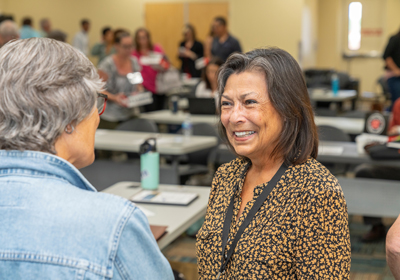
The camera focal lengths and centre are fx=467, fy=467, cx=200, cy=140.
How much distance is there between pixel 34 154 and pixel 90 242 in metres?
0.21

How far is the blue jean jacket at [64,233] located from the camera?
2.71 ft

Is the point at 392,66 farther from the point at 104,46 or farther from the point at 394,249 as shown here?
the point at 104,46

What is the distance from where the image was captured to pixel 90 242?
0.83 m

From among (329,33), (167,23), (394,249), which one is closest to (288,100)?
(394,249)

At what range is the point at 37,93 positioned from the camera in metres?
0.90

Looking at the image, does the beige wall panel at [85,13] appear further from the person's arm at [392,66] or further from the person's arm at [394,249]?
the person's arm at [394,249]

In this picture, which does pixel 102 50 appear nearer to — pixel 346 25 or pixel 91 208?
pixel 346 25

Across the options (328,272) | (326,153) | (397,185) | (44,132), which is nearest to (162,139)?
(326,153)

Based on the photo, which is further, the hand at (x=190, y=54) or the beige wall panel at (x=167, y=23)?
the beige wall panel at (x=167, y=23)

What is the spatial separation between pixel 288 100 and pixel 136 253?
2.67ft

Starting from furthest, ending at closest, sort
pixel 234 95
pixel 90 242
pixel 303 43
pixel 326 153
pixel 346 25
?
pixel 346 25 < pixel 303 43 < pixel 326 153 < pixel 234 95 < pixel 90 242

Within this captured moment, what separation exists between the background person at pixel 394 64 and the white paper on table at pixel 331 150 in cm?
333

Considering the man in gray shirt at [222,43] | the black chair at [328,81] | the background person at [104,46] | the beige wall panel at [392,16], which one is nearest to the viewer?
the man in gray shirt at [222,43]

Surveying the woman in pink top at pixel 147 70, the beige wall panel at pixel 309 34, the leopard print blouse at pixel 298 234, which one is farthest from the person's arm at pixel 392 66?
the leopard print blouse at pixel 298 234
